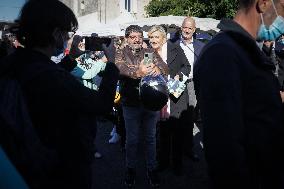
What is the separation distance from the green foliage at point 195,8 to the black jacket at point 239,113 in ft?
53.5

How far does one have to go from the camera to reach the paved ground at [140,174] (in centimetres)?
475

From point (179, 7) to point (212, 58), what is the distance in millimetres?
26208

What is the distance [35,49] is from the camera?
2.06m

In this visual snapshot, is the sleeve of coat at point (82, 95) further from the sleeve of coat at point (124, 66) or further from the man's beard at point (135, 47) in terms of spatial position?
the man's beard at point (135, 47)

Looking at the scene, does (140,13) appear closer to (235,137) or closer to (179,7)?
(179,7)

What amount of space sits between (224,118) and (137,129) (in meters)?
3.11

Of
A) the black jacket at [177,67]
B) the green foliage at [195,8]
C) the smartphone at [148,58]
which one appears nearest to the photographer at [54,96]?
the smartphone at [148,58]

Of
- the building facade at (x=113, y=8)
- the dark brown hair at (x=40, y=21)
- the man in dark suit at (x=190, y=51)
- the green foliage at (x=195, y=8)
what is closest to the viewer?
the dark brown hair at (x=40, y=21)

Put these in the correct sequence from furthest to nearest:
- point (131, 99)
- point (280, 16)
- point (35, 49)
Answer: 1. point (131, 99)
2. point (35, 49)
3. point (280, 16)

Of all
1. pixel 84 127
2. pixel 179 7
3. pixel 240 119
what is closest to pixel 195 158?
pixel 84 127

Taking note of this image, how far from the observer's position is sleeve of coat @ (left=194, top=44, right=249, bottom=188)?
5.07 ft

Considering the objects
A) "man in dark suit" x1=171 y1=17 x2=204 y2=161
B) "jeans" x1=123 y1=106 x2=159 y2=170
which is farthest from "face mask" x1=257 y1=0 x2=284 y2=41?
"man in dark suit" x1=171 y1=17 x2=204 y2=161

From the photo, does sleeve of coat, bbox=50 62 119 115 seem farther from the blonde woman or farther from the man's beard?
the blonde woman

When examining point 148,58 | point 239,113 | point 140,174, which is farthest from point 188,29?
point 239,113
